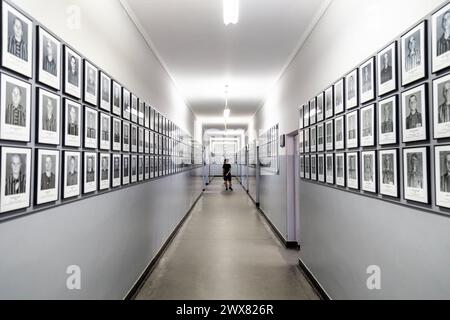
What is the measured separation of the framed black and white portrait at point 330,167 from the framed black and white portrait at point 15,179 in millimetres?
2548

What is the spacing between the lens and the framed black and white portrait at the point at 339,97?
2.77m

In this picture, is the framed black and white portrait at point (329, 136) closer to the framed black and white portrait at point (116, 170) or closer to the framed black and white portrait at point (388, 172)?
the framed black and white portrait at point (388, 172)

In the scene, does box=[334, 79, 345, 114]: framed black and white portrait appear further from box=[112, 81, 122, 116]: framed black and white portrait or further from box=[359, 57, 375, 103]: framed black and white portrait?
box=[112, 81, 122, 116]: framed black and white portrait

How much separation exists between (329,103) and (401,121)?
1345 millimetres

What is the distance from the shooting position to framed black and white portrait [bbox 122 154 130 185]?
10.0 feet

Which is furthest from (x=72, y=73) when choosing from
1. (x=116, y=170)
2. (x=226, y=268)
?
(x=226, y=268)

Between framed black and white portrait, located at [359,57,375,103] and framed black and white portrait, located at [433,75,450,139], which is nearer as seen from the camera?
framed black and white portrait, located at [433,75,450,139]

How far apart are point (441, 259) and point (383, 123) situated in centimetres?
91

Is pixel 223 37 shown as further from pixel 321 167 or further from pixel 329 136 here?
pixel 321 167

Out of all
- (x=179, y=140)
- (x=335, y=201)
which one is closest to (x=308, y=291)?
(x=335, y=201)

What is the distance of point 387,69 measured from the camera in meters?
1.98

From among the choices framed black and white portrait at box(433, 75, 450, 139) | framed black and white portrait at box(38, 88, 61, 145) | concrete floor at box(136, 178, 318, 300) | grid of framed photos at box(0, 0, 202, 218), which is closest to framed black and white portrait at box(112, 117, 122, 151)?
grid of framed photos at box(0, 0, 202, 218)

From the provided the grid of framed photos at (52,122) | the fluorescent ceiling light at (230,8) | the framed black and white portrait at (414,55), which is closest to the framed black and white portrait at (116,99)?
the grid of framed photos at (52,122)

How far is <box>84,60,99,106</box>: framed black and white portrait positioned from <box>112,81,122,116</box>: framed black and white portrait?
1.24 ft
